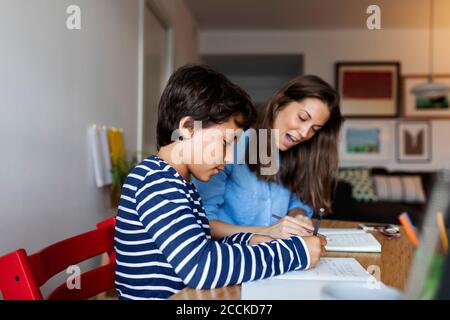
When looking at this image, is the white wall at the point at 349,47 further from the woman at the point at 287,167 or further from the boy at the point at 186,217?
the boy at the point at 186,217

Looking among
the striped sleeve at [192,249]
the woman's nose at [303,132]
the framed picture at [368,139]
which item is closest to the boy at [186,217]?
the striped sleeve at [192,249]

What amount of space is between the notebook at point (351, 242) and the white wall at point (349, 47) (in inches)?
146

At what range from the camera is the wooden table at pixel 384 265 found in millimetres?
586

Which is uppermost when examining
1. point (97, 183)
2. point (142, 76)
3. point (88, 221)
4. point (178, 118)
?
point (142, 76)

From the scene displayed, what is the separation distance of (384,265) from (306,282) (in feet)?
0.80

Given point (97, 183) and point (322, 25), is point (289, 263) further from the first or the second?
point (322, 25)

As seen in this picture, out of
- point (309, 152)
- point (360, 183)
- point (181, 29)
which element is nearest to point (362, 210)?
point (360, 183)

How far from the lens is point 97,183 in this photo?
5.93 feet

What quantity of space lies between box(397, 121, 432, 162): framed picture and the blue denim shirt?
3642 mm

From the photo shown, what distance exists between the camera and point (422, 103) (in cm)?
458

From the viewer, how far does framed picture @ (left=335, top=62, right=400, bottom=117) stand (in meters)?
4.61
